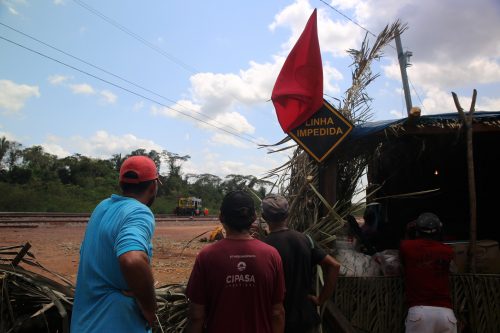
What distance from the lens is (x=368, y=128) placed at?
4.04 metres

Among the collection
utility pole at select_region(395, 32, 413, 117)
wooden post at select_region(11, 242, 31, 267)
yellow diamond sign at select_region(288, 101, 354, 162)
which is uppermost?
utility pole at select_region(395, 32, 413, 117)

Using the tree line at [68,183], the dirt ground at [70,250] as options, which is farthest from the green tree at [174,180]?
the dirt ground at [70,250]

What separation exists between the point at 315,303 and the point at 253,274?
3.11ft

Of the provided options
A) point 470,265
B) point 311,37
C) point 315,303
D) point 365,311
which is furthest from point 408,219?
point 315,303

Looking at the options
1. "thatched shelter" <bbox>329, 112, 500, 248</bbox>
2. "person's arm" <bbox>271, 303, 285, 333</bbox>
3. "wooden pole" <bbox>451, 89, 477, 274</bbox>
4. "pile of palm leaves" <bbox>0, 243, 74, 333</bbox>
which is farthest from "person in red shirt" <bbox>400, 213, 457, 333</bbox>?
"pile of palm leaves" <bbox>0, 243, 74, 333</bbox>

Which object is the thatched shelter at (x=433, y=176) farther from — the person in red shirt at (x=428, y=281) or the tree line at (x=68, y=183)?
the tree line at (x=68, y=183)

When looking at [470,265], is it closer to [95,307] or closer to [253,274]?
[253,274]

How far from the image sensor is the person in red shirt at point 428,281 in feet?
10.0

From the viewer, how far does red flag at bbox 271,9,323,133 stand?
4117 millimetres

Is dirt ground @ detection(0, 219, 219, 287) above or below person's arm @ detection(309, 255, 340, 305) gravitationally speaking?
below

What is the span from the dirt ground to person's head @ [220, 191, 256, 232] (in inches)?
197

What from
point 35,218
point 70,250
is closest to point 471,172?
point 70,250

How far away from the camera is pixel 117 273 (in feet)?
6.26

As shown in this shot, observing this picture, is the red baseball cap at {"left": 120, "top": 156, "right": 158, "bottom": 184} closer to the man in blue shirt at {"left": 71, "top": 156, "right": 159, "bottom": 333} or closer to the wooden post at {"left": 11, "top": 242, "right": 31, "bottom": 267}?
the man in blue shirt at {"left": 71, "top": 156, "right": 159, "bottom": 333}
